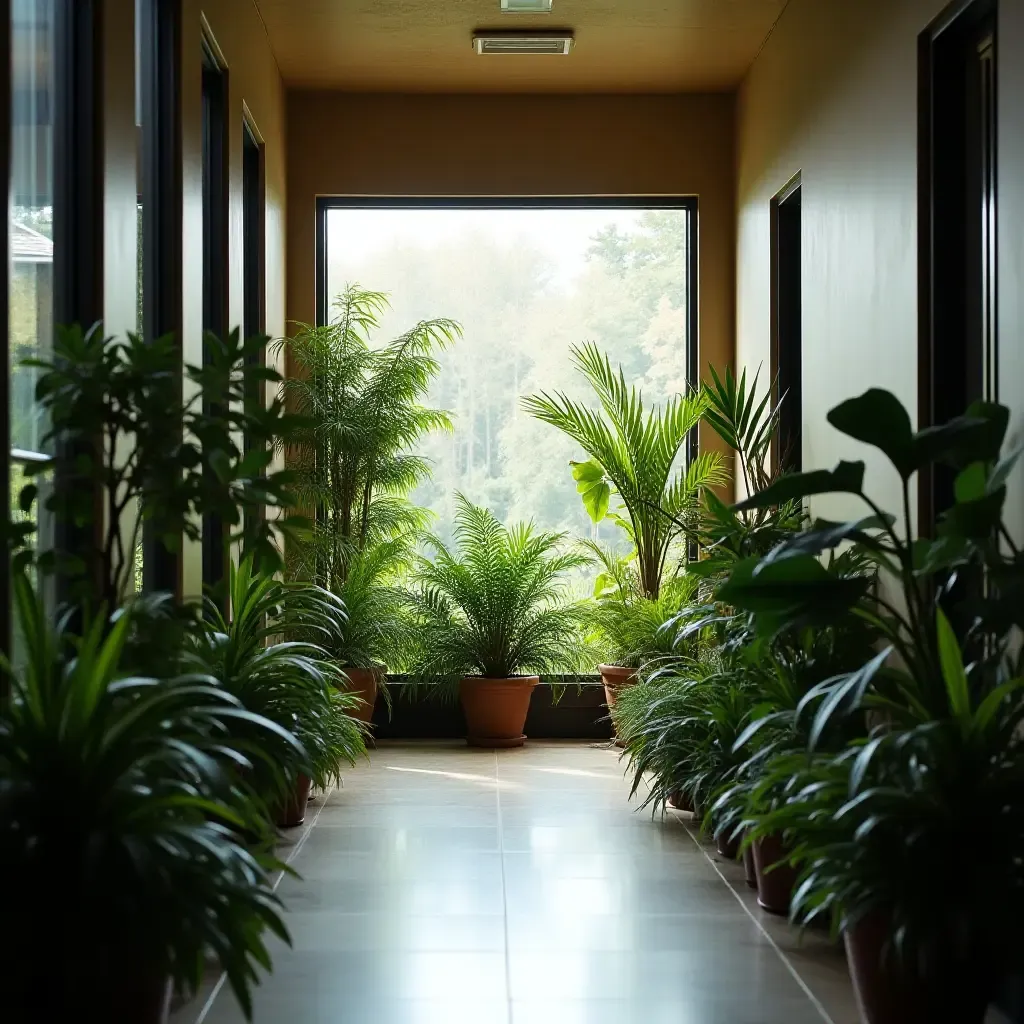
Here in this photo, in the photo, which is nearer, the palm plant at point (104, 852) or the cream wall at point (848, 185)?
the palm plant at point (104, 852)

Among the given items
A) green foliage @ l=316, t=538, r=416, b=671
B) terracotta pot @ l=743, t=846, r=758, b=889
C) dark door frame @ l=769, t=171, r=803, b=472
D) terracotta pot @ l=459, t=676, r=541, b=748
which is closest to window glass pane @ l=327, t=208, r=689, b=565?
green foliage @ l=316, t=538, r=416, b=671

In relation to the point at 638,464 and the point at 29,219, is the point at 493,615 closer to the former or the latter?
the point at 638,464

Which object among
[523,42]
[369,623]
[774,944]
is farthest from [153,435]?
[523,42]

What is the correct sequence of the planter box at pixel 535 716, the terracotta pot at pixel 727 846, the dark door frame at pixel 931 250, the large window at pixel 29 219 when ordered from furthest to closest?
1. the planter box at pixel 535 716
2. the terracotta pot at pixel 727 846
3. the dark door frame at pixel 931 250
4. the large window at pixel 29 219

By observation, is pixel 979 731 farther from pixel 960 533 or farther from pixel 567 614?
pixel 567 614

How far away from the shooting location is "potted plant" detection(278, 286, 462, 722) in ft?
20.3

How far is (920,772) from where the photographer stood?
2.59 m

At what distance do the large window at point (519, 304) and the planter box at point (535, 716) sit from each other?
89 cm

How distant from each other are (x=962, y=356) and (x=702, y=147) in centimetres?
357

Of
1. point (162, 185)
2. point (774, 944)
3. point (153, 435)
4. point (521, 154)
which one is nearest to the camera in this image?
point (153, 435)

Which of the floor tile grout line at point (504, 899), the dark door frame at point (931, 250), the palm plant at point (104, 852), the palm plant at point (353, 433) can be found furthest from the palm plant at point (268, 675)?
the dark door frame at point (931, 250)

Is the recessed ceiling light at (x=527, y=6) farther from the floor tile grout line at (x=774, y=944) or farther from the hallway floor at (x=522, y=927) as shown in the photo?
the floor tile grout line at (x=774, y=944)

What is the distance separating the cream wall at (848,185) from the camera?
13.4ft

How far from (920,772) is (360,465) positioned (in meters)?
4.25
